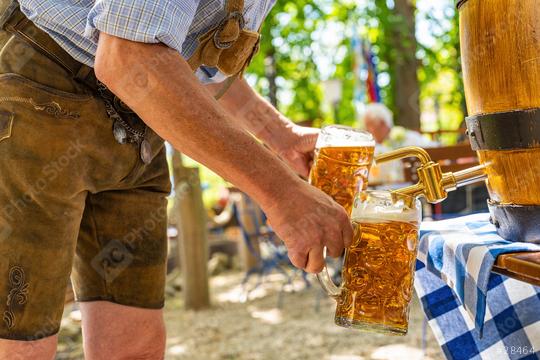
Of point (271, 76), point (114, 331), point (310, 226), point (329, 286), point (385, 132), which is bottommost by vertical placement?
point (114, 331)

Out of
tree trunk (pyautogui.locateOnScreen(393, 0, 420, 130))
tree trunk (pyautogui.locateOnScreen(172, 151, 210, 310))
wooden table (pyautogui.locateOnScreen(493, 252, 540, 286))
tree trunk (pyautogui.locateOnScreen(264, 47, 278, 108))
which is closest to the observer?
wooden table (pyautogui.locateOnScreen(493, 252, 540, 286))

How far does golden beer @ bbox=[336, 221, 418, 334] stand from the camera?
1057mm

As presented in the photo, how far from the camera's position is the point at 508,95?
41.3 inches

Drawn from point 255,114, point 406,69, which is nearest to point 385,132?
point 255,114

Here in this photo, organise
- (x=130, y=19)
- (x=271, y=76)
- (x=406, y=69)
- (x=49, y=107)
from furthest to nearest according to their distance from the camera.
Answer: (x=271, y=76), (x=406, y=69), (x=49, y=107), (x=130, y=19)

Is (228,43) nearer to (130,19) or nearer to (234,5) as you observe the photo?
(234,5)

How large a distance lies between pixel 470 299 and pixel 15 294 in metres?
0.88

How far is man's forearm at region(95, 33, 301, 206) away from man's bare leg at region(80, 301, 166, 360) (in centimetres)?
69

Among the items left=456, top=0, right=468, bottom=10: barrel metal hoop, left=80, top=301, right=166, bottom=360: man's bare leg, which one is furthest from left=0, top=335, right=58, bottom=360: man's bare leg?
left=456, top=0, right=468, bottom=10: barrel metal hoop

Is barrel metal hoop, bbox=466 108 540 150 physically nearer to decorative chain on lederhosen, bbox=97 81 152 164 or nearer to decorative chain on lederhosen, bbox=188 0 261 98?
decorative chain on lederhosen, bbox=188 0 261 98

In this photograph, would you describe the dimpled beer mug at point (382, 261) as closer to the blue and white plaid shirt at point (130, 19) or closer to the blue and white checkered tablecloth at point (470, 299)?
the blue and white checkered tablecloth at point (470, 299)

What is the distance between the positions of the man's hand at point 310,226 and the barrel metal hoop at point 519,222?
280 millimetres

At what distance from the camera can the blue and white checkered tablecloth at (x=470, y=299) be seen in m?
1.07

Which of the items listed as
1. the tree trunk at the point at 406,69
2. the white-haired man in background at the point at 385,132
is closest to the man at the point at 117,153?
the white-haired man in background at the point at 385,132
